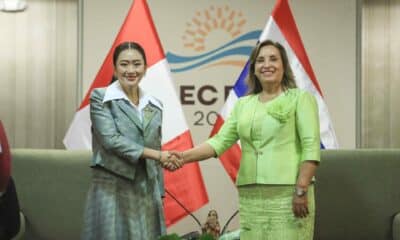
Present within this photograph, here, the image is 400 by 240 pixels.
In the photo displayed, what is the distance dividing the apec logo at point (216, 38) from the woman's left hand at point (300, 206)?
7.82 ft

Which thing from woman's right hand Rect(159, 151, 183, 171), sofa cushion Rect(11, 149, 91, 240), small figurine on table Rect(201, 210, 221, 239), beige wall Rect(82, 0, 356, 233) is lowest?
small figurine on table Rect(201, 210, 221, 239)

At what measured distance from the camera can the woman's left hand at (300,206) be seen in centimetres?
322

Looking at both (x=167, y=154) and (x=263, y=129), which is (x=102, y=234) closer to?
(x=167, y=154)

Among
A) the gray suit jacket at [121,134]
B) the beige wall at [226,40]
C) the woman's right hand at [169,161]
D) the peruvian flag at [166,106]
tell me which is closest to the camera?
the gray suit jacket at [121,134]

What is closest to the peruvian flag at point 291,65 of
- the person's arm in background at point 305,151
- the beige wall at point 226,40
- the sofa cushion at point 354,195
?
the sofa cushion at point 354,195

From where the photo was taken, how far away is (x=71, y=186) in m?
4.93

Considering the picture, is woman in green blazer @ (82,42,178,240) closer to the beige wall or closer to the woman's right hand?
the woman's right hand

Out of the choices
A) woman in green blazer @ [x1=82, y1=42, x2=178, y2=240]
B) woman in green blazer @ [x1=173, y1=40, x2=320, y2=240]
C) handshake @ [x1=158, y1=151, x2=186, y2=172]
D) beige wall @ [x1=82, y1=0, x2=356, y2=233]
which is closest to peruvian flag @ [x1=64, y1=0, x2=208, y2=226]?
beige wall @ [x1=82, y1=0, x2=356, y2=233]

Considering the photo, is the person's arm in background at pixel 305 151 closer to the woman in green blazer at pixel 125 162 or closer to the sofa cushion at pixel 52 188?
the woman in green blazer at pixel 125 162

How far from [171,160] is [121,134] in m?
0.38

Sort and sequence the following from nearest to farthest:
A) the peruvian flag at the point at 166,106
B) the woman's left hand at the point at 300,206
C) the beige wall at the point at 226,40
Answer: the woman's left hand at the point at 300,206, the peruvian flag at the point at 166,106, the beige wall at the point at 226,40

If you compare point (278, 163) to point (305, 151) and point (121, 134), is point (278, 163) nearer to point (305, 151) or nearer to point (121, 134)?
point (305, 151)

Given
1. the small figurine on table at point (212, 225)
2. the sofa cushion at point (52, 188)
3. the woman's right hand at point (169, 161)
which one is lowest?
the small figurine on table at point (212, 225)

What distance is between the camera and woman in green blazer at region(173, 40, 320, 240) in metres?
3.26
